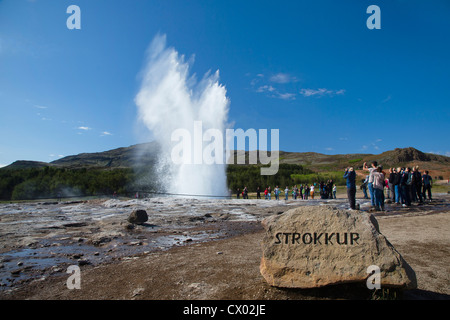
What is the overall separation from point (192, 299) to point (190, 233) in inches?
225

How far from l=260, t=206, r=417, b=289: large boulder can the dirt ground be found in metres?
0.24

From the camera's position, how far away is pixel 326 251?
11.1 feet

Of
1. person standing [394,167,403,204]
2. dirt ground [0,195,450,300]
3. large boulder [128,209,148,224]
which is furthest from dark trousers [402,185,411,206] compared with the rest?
large boulder [128,209,148,224]

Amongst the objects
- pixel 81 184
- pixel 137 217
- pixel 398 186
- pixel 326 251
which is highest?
pixel 398 186

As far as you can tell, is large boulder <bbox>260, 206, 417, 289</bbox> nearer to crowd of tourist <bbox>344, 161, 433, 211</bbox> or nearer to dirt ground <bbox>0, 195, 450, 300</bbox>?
dirt ground <bbox>0, 195, 450, 300</bbox>

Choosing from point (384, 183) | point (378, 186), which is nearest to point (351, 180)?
point (378, 186)

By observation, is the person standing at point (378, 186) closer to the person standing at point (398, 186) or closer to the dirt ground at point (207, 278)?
the person standing at point (398, 186)

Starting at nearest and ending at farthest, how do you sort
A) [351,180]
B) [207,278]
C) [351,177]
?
[207,278], [351,177], [351,180]

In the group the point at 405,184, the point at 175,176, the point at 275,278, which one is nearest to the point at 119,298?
the point at 275,278

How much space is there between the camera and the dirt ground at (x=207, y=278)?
3.48m

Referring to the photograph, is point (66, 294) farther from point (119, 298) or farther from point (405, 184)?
point (405, 184)

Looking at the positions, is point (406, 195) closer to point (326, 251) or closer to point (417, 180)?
point (417, 180)

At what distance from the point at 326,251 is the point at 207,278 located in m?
1.91
